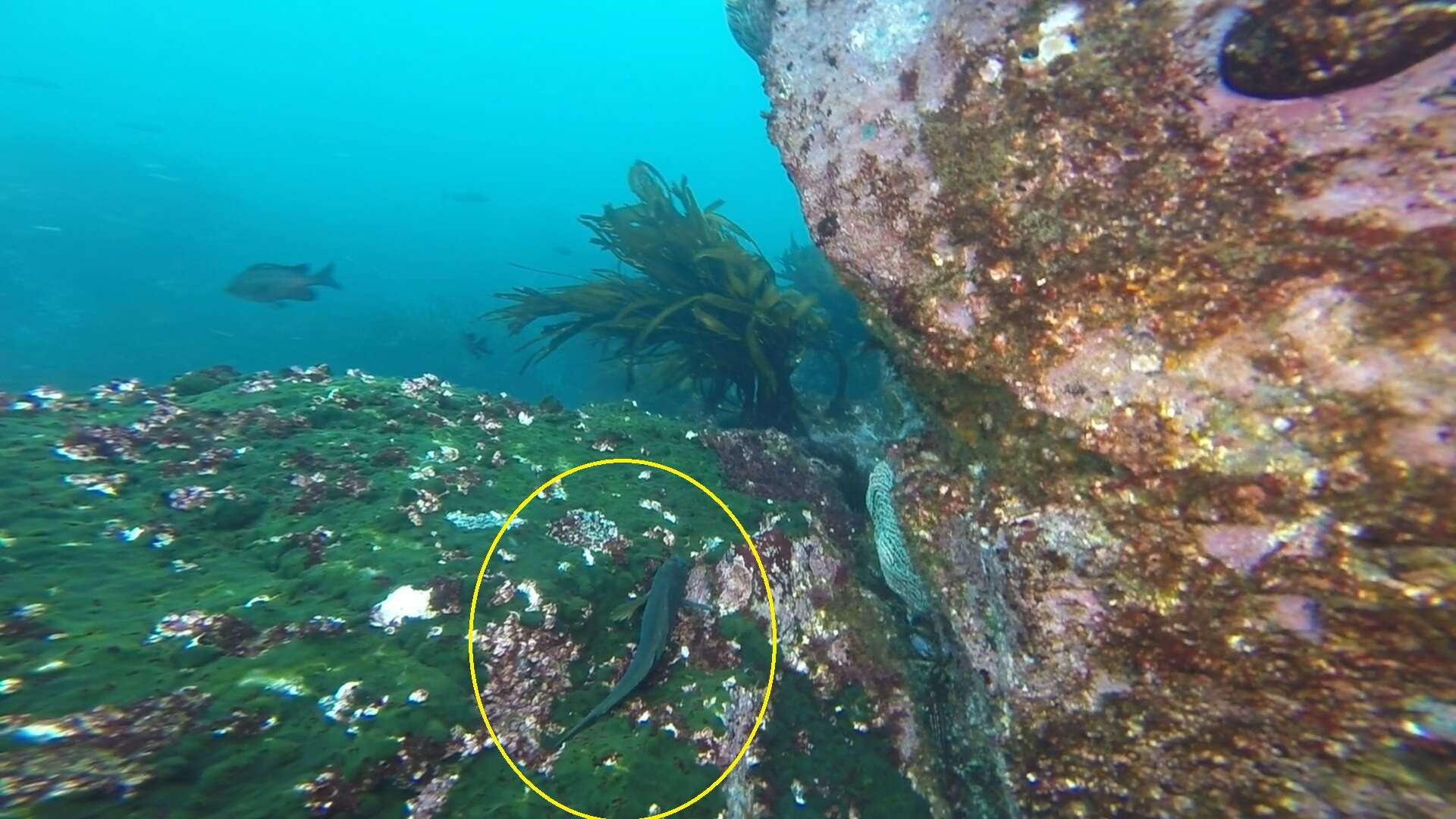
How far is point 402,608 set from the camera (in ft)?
8.34

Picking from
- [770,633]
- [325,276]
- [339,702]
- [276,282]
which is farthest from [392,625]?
[276,282]

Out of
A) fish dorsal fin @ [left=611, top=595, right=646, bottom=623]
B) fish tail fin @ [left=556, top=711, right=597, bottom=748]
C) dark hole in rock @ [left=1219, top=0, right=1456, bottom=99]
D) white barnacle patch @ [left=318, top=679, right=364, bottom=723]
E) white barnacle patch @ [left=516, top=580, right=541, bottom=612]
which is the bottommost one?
fish tail fin @ [left=556, top=711, right=597, bottom=748]

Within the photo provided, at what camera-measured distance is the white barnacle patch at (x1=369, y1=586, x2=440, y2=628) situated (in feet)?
8.21

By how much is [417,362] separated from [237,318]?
9607 mm

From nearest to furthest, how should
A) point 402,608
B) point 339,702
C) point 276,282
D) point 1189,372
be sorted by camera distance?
point 1189,372 → point 339,702 → point 402,608 → point 276,282


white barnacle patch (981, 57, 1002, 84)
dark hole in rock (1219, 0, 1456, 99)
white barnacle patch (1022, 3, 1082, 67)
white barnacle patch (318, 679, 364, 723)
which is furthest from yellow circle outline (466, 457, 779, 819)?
dark hole in rock (1219, 0, 1456, 99)

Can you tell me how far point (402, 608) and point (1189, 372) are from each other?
9.30ft

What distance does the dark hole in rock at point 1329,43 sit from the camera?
5.10 ft

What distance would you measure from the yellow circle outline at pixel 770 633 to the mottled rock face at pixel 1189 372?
0.84 meters

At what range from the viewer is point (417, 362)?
64.0ft

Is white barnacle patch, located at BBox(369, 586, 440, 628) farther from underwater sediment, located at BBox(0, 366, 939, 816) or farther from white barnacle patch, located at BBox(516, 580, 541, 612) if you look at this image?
white barnacle patch, located at BBox(516, 580, 541, 612)

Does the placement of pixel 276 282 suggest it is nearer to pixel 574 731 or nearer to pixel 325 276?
pixel 325 276

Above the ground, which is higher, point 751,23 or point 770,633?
point 751,23

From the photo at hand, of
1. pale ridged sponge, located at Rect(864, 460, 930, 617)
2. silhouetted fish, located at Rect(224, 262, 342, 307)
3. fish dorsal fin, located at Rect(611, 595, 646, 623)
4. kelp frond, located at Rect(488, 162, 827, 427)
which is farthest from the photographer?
silhouetted fish, located at Rect(224, 262, 342, 307)
